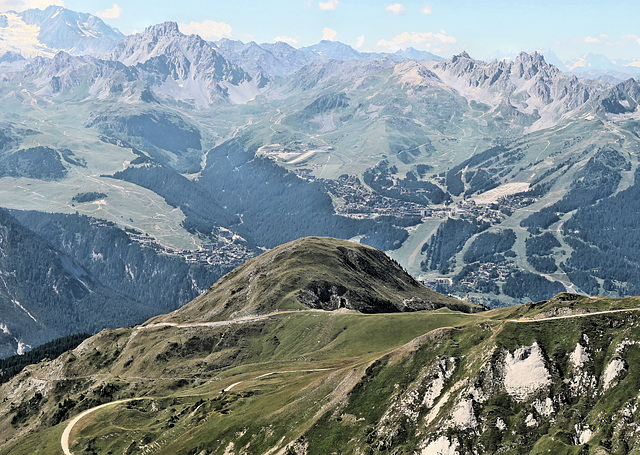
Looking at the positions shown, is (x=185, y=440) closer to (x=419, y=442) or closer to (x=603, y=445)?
(x=419, y=442)

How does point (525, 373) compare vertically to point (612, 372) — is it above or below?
below

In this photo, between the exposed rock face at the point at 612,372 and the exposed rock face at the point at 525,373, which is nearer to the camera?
the exposed rock face at the point at 612,372

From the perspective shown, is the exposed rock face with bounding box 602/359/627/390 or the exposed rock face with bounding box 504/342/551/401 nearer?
the exposed rock face with bounding box 602/359/627/390

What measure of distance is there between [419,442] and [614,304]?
50996 millimetres

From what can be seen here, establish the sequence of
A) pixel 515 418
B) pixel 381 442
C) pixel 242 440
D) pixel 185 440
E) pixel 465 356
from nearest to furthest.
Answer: pixel 515 418 < pixel 381 442 < pixel 465 356 < pixel 242 440 < pixel 185 440

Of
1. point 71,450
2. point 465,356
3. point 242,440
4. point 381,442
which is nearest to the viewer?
point 381,442

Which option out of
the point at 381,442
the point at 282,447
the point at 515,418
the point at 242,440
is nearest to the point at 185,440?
the point at 242,440

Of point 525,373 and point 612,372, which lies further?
point 525,373

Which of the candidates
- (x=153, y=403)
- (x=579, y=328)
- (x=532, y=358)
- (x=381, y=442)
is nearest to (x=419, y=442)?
(x=381, y=442)

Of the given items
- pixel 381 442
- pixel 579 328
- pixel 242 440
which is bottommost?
pixel 242 440

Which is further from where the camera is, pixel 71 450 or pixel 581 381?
pixel 71 450

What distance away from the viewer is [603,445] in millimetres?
98812

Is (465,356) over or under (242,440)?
over

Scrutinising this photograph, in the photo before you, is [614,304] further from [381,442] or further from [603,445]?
[381,442]
